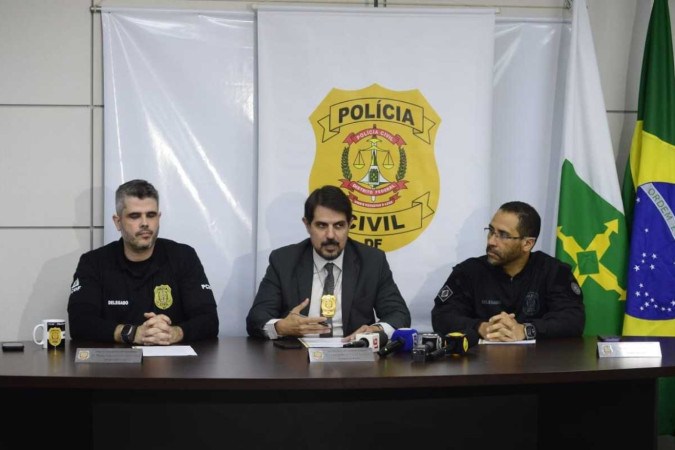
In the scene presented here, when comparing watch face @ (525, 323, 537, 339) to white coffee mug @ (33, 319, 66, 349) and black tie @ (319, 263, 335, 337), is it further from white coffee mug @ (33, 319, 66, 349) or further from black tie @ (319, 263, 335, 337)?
white coffee mug @ (33, 319, 66, 349)

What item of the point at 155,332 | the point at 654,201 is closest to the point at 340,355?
the point at 155,332

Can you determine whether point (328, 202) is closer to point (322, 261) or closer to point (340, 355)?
point (322, 261)

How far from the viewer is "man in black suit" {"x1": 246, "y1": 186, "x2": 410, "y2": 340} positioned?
153 inches

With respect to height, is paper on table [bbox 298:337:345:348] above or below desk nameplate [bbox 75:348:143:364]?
below

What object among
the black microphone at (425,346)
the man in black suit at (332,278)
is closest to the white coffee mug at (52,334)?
the man in black suit at (332,278)

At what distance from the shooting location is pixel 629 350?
3064mm

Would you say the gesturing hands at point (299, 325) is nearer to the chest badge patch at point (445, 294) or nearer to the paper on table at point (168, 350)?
the paper on table at point (168, 350)

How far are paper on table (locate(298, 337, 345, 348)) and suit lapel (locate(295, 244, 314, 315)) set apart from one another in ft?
1.33

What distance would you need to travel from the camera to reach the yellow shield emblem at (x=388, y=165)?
15.3 feet

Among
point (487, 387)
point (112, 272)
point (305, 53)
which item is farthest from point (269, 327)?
point (305, 53)

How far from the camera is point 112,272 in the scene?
3.80 metres

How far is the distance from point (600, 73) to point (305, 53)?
1.65 meters

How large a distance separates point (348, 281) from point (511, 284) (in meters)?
0.72

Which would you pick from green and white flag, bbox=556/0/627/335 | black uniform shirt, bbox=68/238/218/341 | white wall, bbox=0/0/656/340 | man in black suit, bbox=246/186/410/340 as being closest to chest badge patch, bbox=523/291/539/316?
man in black suit, bbox=246/186/410/340
